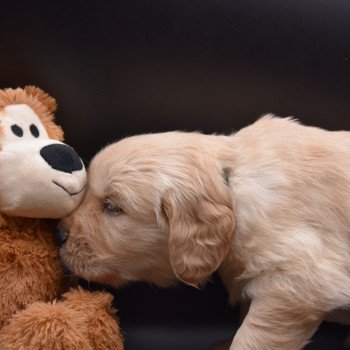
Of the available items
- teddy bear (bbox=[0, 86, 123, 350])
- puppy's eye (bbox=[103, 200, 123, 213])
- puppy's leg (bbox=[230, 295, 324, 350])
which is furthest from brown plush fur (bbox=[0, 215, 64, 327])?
puppy's leg (bbox=[230, 295, 324, 350])

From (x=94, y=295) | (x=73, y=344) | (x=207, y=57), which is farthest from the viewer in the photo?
(x=207, y=57)

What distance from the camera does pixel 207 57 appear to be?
189 centimetres

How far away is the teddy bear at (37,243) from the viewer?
1.46 m

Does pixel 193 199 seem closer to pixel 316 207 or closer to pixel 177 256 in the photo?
pixel 177 256

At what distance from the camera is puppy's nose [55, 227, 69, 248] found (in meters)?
1.63

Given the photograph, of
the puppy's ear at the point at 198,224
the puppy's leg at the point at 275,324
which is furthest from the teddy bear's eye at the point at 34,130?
the puppy's leg at the point at 275,324

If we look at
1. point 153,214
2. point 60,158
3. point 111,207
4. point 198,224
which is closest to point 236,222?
point 198,224

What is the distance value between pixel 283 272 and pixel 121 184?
0.48m

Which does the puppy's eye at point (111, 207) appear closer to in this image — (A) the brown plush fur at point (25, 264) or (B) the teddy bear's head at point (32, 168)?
(B) the teddy bear's head at point (32, 168)

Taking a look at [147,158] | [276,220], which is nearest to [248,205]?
[276,220]

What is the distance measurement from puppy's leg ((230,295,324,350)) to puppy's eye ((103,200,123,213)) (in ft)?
1.45

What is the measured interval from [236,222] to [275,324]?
0.28 meters

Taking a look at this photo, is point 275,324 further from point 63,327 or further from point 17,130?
point 17,130

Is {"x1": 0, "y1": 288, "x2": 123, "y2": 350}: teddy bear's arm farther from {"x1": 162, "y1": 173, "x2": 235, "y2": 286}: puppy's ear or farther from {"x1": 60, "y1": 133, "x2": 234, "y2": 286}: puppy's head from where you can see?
{"x1": 162, "y1": 173, "x2": 235, "y2": 286}: puppy's ear
